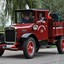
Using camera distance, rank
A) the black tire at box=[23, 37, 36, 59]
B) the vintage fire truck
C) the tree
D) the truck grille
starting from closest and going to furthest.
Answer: the black tire at box=[23, 37, 36, 59]
the vintage fire truck
the truck grille
the tree

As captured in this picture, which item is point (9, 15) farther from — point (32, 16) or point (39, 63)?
point (39, 63)

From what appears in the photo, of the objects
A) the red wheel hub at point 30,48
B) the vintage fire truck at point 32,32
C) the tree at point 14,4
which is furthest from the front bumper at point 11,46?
the tree at point 14,4

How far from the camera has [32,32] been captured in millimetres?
17469

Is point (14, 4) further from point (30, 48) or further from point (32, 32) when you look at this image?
point (30, 48)

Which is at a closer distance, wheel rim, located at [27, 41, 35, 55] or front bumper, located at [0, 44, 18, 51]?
front bumper, located at [0, 44, 18, 51]

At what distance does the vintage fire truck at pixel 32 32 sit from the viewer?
A: 17031 millimetres

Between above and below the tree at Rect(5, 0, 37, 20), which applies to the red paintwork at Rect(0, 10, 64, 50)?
below

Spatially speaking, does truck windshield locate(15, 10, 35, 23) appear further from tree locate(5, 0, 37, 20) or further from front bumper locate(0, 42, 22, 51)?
tree locate(5, 0, 37, 20)

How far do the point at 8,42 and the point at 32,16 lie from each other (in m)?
1.87

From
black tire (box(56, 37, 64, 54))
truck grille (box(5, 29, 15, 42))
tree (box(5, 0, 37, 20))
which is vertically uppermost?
tree (box(5, 0, 37, 20))

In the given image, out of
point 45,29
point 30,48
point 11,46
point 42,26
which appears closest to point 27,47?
point 30,48

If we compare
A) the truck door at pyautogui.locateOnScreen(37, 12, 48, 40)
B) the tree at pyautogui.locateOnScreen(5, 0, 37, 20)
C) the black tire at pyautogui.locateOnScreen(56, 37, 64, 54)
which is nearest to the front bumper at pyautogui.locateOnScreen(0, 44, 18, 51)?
the truck door at pyautogui.locateOnScreen(37, 12, 48, 40)

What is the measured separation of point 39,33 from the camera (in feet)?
58.9

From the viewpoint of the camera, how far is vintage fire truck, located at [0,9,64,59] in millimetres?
→ 17031
